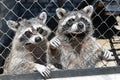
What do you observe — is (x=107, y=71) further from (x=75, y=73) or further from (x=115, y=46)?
(x=115, y=46)

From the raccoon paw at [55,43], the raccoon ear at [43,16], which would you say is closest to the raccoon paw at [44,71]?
the raccoon paw at [55,43]

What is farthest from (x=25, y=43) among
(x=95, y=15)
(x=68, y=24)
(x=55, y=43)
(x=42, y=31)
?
(x=95, y=15)

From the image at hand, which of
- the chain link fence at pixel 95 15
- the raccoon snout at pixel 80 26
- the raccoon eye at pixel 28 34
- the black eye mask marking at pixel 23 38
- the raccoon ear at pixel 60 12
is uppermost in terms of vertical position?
the raccoon ear at pixel 60 12

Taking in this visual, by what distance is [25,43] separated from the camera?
5020mm

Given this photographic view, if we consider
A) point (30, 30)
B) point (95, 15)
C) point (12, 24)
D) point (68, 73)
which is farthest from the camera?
point (95, 15)

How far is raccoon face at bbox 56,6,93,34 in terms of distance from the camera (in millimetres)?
5082

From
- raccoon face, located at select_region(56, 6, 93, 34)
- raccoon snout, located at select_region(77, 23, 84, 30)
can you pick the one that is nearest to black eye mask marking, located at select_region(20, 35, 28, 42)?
raccoon face, located at select_region(56, 6, 93, 34)

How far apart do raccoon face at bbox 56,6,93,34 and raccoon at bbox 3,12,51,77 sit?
25cm

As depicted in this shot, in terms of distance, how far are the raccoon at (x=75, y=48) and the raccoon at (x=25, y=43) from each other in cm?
20

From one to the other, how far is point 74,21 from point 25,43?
69cm

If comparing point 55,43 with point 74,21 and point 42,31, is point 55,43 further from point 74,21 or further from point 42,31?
point 74,21

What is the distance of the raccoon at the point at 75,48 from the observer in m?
5.16

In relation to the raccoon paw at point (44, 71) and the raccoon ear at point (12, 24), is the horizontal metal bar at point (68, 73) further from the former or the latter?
the raccoon ear at point (12, 24)

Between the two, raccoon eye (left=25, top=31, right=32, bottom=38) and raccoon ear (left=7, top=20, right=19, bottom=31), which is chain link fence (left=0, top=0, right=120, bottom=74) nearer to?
raccoon ear (left=7, top=20, right=19, bottom=31)
